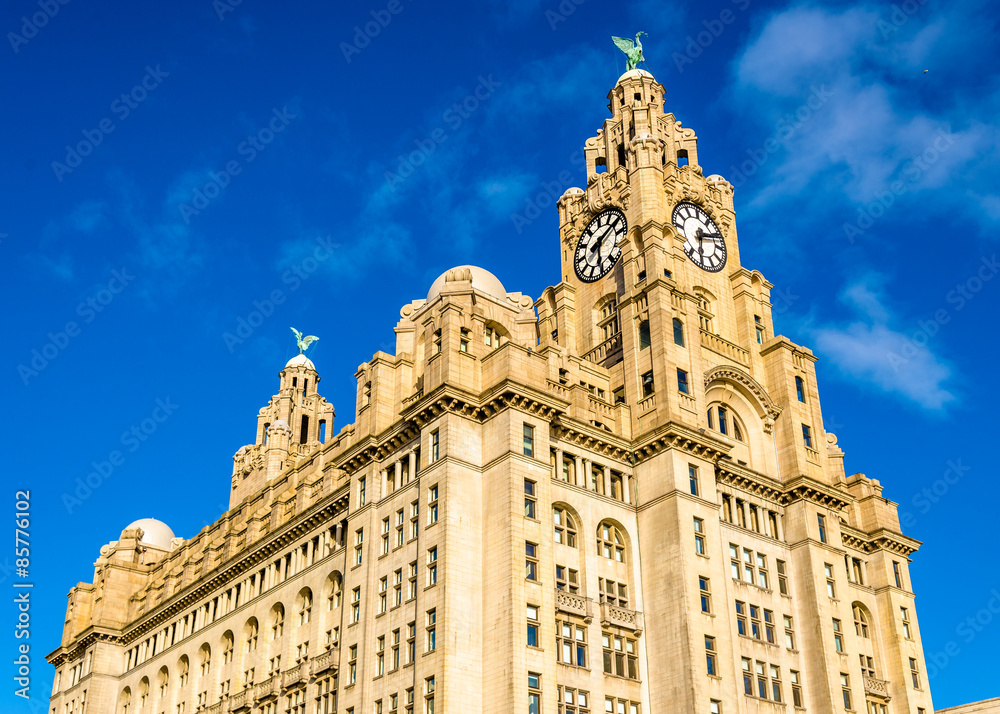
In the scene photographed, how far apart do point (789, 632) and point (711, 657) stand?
10787 mm

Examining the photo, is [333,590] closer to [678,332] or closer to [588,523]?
[588,523]

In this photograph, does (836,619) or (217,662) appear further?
(217,662)

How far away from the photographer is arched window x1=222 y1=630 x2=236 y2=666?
9500 centimetres

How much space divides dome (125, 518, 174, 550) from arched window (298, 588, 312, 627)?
4625 cm

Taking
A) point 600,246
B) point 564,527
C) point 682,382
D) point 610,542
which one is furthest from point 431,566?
point 600,246

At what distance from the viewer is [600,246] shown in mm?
97625

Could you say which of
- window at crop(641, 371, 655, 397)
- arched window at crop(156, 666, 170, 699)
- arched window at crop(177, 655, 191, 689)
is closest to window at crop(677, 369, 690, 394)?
window at crop(641, 371, 655, 397)

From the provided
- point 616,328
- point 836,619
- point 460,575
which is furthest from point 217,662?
point 836,619

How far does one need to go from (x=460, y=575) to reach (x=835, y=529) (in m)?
33.9

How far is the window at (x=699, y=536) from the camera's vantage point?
74.4m

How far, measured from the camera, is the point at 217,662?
9581cm

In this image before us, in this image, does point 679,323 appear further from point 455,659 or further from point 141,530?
point 141,530

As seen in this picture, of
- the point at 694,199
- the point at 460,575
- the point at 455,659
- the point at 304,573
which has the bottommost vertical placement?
the point at 455,659

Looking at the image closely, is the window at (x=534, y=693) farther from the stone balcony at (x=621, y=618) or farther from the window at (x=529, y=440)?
the window at (x=529, y=440)
